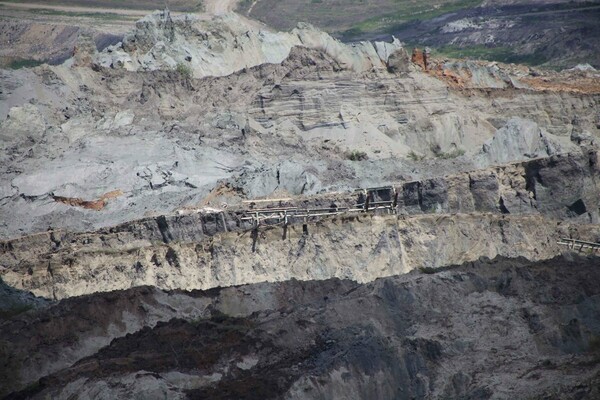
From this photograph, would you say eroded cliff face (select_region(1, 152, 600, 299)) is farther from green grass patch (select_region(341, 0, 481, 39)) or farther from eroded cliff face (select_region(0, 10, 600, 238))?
green grass patch (select_region(341, 0, 481, 39))

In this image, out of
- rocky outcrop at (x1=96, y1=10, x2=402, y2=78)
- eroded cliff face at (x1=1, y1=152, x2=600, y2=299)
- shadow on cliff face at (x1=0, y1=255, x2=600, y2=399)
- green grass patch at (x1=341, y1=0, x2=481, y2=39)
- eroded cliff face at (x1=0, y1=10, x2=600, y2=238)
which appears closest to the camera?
shadow on cliff face at (x1=0, y1=255, x2=600, y2=399)

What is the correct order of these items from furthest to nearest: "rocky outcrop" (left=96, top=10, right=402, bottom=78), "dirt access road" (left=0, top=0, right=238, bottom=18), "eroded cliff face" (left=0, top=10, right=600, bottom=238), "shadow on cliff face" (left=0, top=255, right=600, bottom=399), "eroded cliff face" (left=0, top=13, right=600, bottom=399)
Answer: "dirt access road" (left=0, top=0, right=238, bottom=18) → "rocky outcrop" (left=96, top=10, right=402, bottom=78) → "eroded cliff face" (left=0, top=10, right=600, bottom=238) → "eroded cliff face" (left=0, top=13, right=600, bottom=399) → "shadow on cliff face" (left=0, top=255, right=600, bottom=399)

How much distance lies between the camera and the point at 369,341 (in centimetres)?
4075

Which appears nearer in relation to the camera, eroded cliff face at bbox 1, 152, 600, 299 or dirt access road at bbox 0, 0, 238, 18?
eroded cliff face at bbox 1, 152, 600, 299

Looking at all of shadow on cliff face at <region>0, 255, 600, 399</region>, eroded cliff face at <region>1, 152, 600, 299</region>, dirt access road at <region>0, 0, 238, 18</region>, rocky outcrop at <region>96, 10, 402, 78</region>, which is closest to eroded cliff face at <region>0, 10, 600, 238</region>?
rocky outcrop at <region>96, 10, 402, 78</region>

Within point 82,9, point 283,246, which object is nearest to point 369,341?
point 283,246

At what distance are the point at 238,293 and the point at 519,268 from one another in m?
8.55

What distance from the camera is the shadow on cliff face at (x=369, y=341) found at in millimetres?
38688

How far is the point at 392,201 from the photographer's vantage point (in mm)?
52906

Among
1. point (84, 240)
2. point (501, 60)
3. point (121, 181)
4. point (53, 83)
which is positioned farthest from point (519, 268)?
point (501, 60)

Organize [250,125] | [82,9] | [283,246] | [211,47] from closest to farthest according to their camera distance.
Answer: [283,246] < [250,125] < [211,47] < [82,9]

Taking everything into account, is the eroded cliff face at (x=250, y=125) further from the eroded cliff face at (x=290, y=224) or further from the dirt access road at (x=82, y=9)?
the dirt access road at (x=82, y=9)

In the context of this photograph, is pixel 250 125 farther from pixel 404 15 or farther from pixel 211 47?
pixel 404 15

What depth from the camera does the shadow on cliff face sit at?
3869cm
